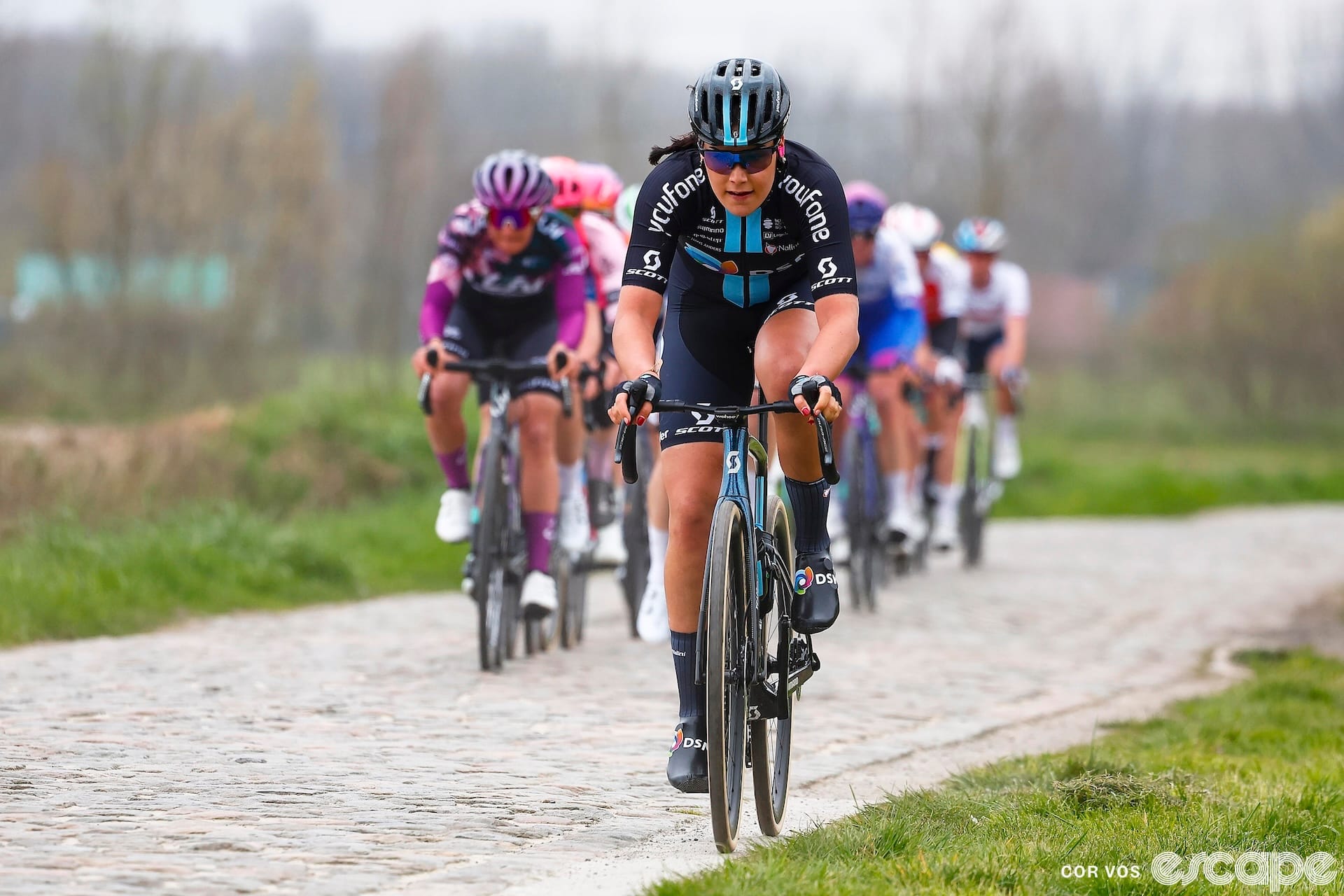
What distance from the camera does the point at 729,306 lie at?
540cm

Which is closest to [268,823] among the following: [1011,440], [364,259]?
[1011,440]

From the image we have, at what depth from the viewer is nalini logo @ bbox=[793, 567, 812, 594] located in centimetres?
535

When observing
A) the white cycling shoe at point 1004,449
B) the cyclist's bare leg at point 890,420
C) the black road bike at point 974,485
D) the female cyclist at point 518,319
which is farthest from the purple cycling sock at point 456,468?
the white cycling shoe at point 1004,449

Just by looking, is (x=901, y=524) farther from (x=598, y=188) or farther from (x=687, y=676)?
(x=687, y=676)

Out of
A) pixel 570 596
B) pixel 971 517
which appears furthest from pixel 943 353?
pixel 570 596

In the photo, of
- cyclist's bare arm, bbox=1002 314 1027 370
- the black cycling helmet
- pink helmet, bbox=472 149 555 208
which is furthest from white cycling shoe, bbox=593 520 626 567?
the black cycling helmet

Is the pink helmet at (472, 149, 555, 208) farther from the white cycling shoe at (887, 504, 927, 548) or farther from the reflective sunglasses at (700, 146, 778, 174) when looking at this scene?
the white cycling shoe at (887, 504, 927, 548)

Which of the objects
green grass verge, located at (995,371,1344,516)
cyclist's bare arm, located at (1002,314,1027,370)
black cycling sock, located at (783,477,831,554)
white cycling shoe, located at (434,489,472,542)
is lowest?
green grass verge, located at (995,371,1344,516)

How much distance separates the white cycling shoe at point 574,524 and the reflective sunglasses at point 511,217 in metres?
1.66

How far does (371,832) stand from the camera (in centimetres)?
470

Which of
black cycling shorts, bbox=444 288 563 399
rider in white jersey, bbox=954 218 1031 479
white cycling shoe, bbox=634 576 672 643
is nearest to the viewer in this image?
white cycling shoe, bbox=634 576 672 643

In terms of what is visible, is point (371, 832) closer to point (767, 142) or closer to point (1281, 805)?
point (767, 142)

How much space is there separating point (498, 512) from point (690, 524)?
10.8 ft

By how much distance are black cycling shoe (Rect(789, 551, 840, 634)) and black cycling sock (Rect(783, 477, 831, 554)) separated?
55mm
